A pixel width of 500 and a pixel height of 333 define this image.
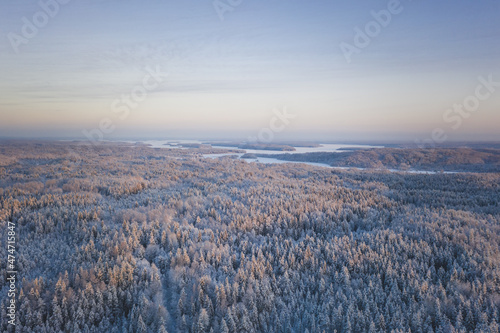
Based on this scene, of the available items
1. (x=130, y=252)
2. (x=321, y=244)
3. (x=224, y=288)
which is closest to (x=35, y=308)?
(x=130, y=252)

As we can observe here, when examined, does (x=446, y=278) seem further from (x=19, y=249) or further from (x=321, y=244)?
(x=19, y=249)

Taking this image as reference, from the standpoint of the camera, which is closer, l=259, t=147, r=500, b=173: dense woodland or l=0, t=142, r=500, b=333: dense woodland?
l=0, t=142, r=500, b=333: dense woodland

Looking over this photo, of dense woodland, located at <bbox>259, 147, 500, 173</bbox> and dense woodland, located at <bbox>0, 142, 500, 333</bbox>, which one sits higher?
dense woodland, located at <bbox>259, 147, 500, 173</bbox>

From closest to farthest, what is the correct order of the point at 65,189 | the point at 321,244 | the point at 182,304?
1. the point at 182,304
2. the point at 321,244
3. the point at 65,189

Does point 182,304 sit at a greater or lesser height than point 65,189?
lesser

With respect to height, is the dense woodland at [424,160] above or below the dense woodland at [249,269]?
above

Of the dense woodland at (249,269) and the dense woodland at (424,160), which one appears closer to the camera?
the dense woodland at (249,269)

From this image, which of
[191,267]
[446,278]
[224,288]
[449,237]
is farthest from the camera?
[449,237]

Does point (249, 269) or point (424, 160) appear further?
point (424, 160)
